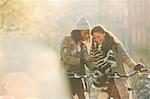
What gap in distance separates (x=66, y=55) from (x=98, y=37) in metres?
0.19

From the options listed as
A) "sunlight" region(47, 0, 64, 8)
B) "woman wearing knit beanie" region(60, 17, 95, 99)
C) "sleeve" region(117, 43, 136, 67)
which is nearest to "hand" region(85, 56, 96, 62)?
"woman wearing knit beanie" region(60, 17, 95, 99)

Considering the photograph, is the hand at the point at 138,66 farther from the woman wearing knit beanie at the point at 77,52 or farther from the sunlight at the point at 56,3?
the sunlight at the point at 56,3

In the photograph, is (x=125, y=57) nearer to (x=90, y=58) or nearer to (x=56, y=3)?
(x=90, y=58)

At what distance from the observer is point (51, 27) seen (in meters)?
1.63

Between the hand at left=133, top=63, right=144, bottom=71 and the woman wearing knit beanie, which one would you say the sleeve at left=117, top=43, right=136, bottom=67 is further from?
the woman wearing knit beanie

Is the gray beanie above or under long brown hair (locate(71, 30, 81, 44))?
above

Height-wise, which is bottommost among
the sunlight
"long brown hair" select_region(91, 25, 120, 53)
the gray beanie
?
"long brown hair" select_region(91, 25, 120, 53)

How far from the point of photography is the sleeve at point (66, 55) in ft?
5.34

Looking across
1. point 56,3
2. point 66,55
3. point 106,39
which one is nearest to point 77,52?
point 66,55

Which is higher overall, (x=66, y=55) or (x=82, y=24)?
(x=82, y=24)

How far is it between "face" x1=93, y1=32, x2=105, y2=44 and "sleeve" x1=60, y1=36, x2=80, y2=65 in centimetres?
14

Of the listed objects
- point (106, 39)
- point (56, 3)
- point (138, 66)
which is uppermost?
point (56, 3)

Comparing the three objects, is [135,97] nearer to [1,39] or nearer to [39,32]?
[39,32]

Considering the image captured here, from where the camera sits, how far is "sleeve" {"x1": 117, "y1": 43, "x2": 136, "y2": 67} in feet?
5.32
